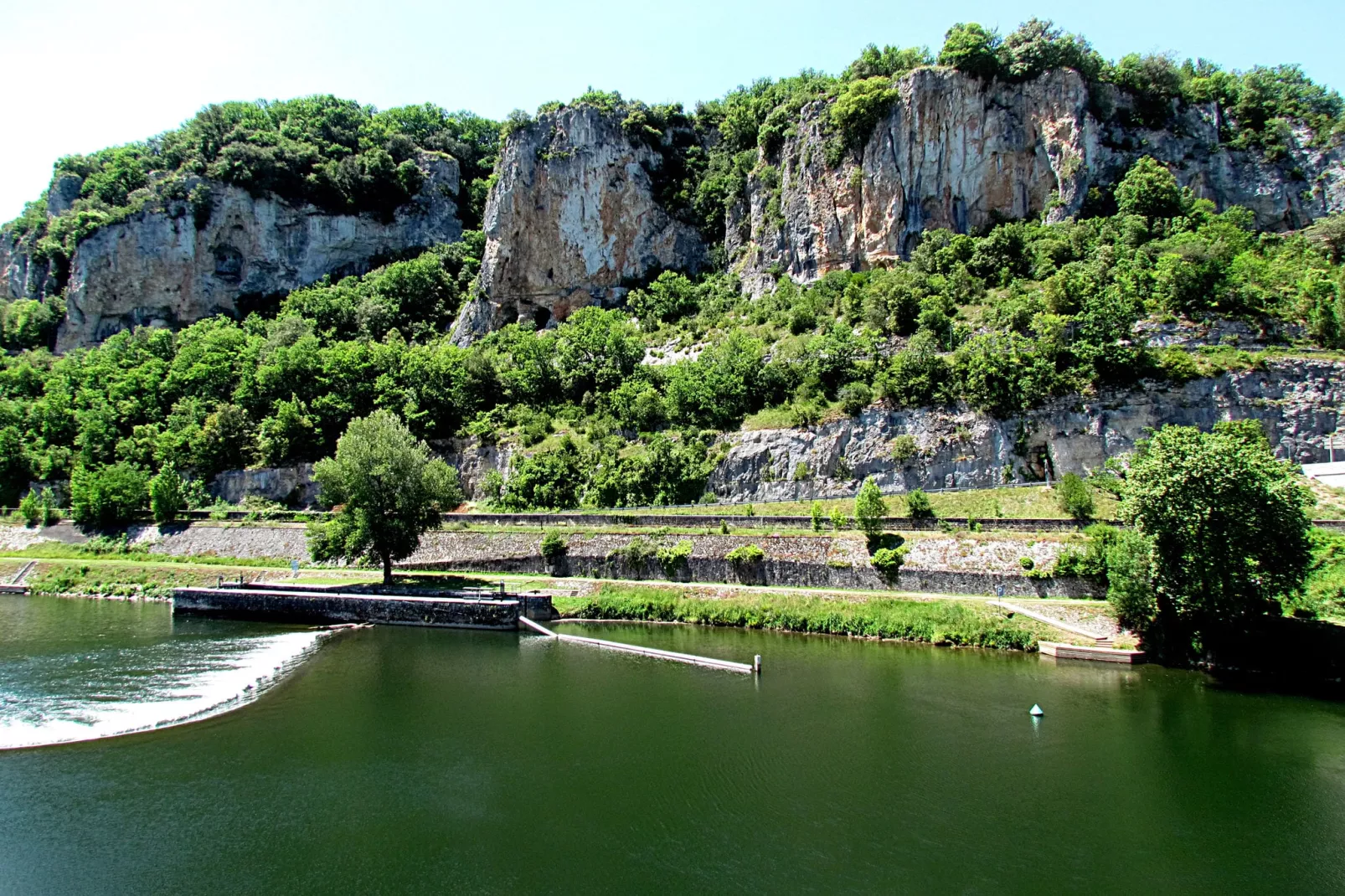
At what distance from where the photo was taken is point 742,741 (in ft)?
68.6

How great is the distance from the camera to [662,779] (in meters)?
18.6

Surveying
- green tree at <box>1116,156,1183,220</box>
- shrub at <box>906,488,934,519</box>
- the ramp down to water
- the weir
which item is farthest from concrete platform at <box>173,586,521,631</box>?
green tree at <box>1116,156,1183,220</box>

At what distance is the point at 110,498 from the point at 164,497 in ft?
15.4

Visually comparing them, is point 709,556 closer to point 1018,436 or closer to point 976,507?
point 976,507

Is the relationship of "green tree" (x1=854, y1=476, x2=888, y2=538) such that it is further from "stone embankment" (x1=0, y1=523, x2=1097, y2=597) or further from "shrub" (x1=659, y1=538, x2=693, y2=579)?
"shrub" (x1=659, y1=538, x2=693, y2=579)

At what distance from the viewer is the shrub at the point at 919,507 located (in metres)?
39.5

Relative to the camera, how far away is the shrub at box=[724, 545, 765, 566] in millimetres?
39156

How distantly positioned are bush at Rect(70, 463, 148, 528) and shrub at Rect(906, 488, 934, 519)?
54.6 meters

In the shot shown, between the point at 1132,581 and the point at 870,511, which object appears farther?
the point at 870,511

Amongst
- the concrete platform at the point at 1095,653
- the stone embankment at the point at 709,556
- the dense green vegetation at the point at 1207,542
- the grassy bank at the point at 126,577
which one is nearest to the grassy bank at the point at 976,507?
the stone embankment at the point at 709,556

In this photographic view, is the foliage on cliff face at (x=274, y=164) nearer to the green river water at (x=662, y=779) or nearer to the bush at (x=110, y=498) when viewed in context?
the bush at (x=110, y=498)

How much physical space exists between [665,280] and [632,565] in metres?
45.6

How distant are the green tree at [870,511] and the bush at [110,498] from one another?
5223 centimetres

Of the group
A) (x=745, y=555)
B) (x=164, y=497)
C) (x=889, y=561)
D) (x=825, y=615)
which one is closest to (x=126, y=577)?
(x=164, y=497)
